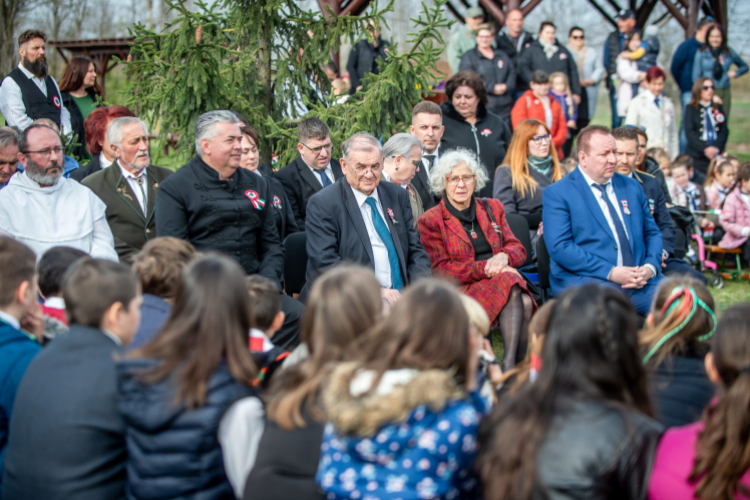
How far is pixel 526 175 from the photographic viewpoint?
580 cm

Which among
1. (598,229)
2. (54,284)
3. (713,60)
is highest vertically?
(713,60)

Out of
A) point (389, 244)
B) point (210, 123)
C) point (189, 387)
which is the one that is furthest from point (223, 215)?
point (189, 387)

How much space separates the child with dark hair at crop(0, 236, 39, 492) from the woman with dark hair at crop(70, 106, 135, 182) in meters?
2.65

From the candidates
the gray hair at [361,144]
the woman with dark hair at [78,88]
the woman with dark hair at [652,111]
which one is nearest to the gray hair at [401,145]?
the gray hair at [361,144]

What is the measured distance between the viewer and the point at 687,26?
39.3 feet

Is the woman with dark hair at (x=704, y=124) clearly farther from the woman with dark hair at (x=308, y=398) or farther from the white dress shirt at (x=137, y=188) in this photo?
the woman with dark hair at (x=308, y=398)

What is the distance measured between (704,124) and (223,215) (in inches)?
316

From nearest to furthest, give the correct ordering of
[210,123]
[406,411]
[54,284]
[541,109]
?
[406,411] → [54,284] → [210,123] → [541,109]

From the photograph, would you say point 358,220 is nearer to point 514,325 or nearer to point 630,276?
point 514,325

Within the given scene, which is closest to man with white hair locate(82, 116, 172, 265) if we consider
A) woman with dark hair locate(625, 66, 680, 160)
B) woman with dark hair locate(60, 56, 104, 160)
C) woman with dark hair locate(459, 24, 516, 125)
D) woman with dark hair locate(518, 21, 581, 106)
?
woman with dark hair locate(60, 56, 104, 160)

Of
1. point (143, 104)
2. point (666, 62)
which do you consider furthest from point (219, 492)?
point (666, 62)

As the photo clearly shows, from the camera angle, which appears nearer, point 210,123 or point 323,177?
point 210,123

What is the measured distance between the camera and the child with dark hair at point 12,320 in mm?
2479

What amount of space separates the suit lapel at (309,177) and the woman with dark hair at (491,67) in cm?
386
